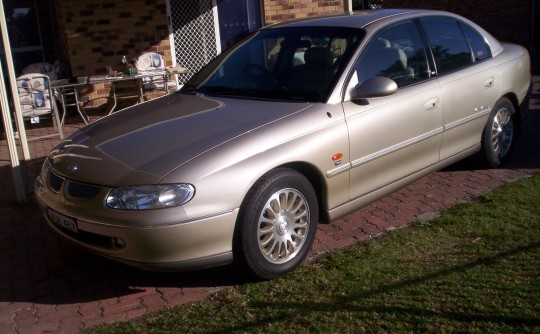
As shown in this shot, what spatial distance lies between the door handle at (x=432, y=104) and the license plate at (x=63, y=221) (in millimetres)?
3003

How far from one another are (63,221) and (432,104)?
315 cm

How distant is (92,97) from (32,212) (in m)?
5.12

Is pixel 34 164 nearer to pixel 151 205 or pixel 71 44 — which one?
pixel 71 44

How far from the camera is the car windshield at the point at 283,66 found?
5145mm

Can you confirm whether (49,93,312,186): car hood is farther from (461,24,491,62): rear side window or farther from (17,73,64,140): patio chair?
(17,73,64,140): patio chair

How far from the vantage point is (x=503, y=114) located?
6855 mm

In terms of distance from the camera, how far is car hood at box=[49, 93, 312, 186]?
4215mm

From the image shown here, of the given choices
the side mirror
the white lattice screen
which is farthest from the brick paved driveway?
the white lattice screen

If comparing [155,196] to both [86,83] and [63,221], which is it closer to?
[63,221]

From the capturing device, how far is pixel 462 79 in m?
6.10

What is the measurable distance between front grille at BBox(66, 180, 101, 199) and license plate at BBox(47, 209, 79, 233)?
0.55ft

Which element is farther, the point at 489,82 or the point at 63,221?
the point at 489,82

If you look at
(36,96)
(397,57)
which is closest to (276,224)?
(397,57)

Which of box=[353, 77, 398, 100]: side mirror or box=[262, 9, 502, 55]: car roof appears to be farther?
box=[262, 9, 502, 55]: car roof
